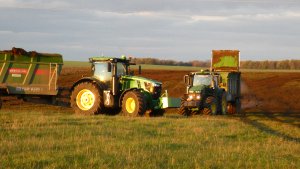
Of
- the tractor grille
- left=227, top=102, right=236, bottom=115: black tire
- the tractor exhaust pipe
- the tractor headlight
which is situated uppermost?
the tractor exhaust pipe

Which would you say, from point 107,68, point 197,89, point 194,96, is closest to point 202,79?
point 197,89

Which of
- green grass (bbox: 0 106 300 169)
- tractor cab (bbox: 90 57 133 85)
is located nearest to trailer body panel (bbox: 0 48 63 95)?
tractor cab (bbox: 90 57 133 85)

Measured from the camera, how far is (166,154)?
38.5 ft

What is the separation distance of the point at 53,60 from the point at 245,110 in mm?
13482

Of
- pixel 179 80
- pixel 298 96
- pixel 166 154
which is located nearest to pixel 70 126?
pixel 166 154

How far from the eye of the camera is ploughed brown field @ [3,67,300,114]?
1374 inches

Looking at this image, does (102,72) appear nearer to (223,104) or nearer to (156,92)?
(156,92)

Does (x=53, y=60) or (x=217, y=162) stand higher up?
(x=53, y=60)

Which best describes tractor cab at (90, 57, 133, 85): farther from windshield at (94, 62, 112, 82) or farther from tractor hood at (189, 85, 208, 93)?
tractor hood at (189, 85, 208, 93)

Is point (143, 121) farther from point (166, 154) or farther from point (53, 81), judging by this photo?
point (166, 154)

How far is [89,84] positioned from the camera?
883 inches

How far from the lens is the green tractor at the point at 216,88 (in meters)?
24.5

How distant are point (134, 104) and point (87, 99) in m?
2.11

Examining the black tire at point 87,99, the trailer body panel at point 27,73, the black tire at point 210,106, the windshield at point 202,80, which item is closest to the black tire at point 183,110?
the black tire at point 210,106
